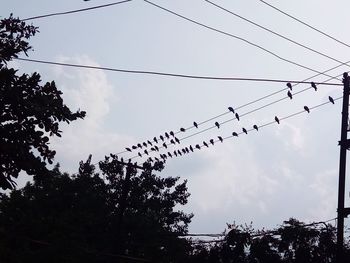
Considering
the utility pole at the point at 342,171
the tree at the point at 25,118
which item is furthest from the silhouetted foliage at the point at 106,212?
the tree at the point at 25,118

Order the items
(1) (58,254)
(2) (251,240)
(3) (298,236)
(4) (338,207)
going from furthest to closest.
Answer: (1) (58,254) < (2) (251,240) < (3) (298,236) < (4) (338,207)

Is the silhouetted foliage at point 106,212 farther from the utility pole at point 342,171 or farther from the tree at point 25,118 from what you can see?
the tree at point 25,118

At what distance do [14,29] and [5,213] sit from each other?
36.8 meters

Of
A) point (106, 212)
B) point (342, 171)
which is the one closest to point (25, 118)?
point (342, 171)

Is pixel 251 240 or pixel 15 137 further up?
pixel 251 240

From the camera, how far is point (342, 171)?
1391 cm

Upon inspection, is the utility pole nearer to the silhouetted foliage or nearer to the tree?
the tree

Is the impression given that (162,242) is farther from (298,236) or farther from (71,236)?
(298,236)

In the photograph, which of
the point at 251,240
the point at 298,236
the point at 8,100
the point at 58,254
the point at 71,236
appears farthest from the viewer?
the point at 71,236

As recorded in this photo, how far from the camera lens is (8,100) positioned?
18.9 feet

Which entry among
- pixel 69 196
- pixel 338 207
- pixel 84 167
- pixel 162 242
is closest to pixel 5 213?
pixel 69 196

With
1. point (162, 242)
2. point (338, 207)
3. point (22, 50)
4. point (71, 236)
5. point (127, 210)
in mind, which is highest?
point (127, 210)

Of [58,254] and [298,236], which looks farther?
[58,254]

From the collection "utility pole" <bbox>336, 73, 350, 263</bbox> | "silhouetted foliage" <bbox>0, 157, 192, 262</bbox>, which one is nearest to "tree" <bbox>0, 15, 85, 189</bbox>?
"utility pole" <bbox>336, 73, 350, 263</bbox>
